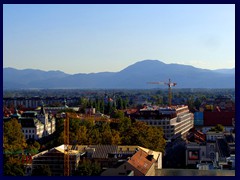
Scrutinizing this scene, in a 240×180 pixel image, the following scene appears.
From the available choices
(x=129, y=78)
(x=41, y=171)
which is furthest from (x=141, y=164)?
(x=129, y=78)

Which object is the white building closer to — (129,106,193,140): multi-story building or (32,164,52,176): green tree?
(129,106,193,140): multi-story building

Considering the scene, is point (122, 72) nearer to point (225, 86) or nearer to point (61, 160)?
point (225, 86)

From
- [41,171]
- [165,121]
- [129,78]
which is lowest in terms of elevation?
[41,171]

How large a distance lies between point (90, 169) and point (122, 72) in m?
40.5

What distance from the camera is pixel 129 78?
41656 mm

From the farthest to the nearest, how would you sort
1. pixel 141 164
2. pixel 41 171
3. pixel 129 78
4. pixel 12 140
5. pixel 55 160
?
pixel 129 78, pixel 12 140, pixel 55 160, pixel 41 171, pixel 141 164

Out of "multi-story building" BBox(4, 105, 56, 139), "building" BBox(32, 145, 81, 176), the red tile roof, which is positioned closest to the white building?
"multi-story building" BBox(4, 105, 56, 139)

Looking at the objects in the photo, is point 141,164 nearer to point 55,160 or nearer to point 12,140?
point 55,160

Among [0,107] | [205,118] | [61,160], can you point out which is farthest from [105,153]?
[205,118]

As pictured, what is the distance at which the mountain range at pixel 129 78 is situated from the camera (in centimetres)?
3850

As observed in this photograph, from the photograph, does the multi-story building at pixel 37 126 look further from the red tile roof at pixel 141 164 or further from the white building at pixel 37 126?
the red tile roof at pixel 141 164

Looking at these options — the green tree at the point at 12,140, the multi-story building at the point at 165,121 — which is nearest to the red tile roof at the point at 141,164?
the green tree at the point at 12,140

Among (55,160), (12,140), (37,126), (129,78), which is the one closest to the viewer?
(55,160)
